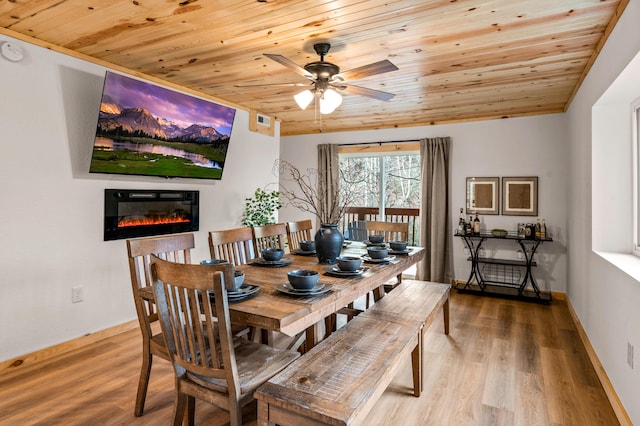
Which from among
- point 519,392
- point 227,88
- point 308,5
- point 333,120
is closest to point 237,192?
point 227,88

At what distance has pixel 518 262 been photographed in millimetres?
4652

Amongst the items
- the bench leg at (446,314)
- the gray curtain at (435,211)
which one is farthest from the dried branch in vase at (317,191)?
the bench leg at (446,314)

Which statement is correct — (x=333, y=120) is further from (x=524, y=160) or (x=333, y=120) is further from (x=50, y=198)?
(x=50, y=198)

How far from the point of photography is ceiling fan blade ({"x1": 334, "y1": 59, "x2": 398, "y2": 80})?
7.31ft

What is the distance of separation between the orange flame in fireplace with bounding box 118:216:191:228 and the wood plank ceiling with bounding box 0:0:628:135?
4.47 ft

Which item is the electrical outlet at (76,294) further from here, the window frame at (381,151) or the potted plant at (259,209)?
the window frame at (381,151)

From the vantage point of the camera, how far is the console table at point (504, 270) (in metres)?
4.49

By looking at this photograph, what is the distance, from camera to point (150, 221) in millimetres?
3492

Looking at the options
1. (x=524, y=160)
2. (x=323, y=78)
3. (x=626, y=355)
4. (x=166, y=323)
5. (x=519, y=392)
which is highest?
(x=323, y=78)

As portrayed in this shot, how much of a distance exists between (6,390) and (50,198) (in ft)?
4.35

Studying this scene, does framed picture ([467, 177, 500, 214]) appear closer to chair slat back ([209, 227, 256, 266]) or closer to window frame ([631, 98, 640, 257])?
window frame ([631, 98, 640, 257])

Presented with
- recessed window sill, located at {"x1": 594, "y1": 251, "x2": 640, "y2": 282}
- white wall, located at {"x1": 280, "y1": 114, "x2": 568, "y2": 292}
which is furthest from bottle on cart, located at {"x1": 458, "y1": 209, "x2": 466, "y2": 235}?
recessed window sill, located at {"x1": 594, "y1": 251, "x2": 640, "y2": 282}

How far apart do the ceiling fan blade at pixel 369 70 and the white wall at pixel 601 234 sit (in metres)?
1.25

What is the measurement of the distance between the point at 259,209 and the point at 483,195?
3.01 m
